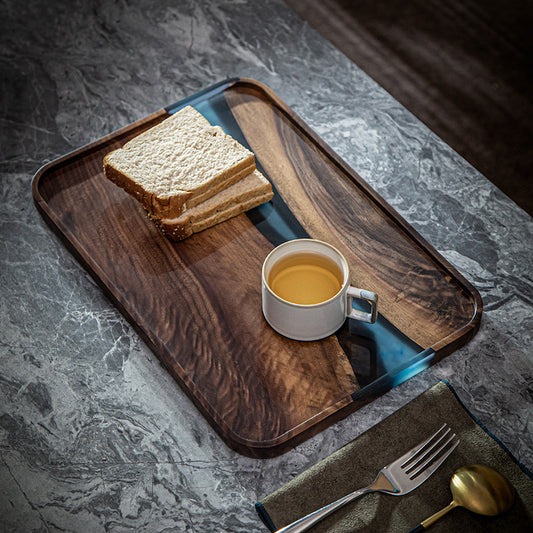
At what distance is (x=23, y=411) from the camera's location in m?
1.29

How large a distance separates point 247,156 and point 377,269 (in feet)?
1.28

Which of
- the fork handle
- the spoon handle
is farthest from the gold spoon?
the fork handle

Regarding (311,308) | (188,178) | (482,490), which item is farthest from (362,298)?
(188,178)

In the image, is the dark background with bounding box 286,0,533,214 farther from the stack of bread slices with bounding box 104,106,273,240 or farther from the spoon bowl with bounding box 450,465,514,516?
the spoon bowl with bounding box 450,465,514,516

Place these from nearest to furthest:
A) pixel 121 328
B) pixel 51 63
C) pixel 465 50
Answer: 1. pixel 121 328
2. pixel 51 63
3. pixel 465 50

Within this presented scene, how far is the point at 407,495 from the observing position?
1.13 metres

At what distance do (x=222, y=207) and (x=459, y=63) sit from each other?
1.09 metres

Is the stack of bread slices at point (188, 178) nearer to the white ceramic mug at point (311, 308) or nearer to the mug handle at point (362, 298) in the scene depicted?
the white ceramic mug at point (311, 308)

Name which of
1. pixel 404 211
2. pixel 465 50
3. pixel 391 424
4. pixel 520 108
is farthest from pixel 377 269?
pixel 465 50

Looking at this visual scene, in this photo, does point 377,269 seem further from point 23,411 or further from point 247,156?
point 23,411

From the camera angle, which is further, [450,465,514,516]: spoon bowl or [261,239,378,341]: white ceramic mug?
[261,239,378,341]: white ceramic mug

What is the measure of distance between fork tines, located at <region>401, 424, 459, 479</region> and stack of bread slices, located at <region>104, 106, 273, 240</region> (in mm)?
649

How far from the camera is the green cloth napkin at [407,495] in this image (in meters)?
1.10

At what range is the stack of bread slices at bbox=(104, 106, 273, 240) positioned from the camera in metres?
1.47
